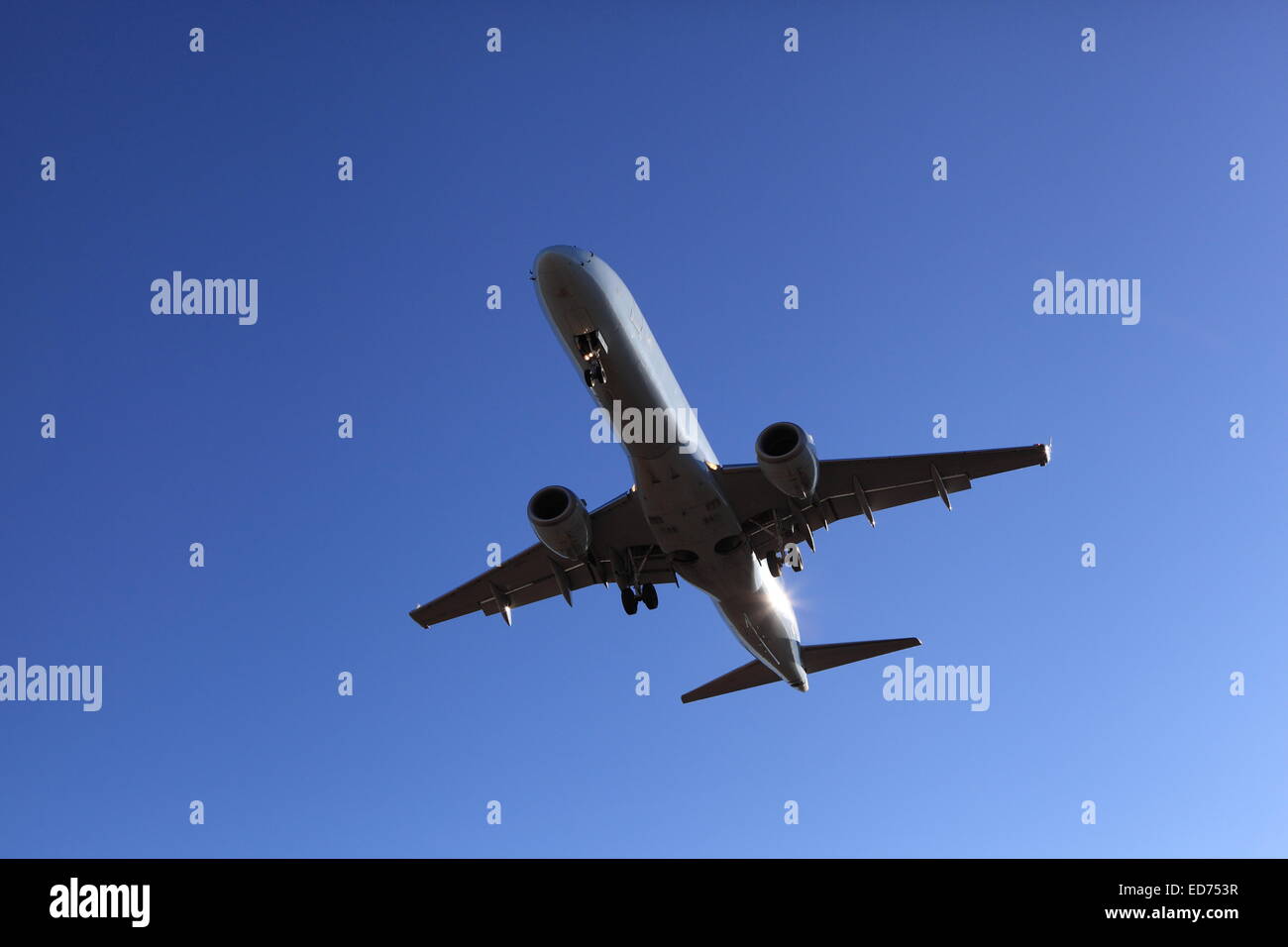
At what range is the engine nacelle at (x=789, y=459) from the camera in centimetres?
2539

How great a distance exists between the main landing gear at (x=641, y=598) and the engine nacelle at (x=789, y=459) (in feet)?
21.3

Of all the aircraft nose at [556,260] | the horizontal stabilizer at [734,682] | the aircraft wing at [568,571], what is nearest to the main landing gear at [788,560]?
the aircraft wing at [568,571]

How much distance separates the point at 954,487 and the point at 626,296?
10.5 m

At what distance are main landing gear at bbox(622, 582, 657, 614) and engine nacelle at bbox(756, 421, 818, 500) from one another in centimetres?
650

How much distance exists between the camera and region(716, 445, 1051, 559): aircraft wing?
2770 cm

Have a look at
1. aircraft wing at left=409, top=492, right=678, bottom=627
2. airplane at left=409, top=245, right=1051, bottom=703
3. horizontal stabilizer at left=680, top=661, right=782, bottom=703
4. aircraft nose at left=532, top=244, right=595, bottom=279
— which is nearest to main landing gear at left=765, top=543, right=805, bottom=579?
airplane at left=409, top=245, right=1051, bottom=703

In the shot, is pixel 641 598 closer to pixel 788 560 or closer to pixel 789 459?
pixel 788 560

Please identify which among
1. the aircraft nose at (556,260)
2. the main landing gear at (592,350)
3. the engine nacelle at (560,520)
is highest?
the aircraft nose at (556,260)

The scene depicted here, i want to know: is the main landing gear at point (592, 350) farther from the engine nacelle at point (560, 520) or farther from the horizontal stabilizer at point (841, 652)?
the horizontal stabilizer at point (841, 652)

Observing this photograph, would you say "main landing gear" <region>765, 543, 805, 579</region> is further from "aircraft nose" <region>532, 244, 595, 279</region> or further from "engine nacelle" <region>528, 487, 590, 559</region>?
"aircraft nose" <region>532, 244, 595, 279</region>

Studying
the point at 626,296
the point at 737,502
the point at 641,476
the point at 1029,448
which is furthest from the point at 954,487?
the point at 626,296

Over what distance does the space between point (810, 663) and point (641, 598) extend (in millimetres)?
7271
